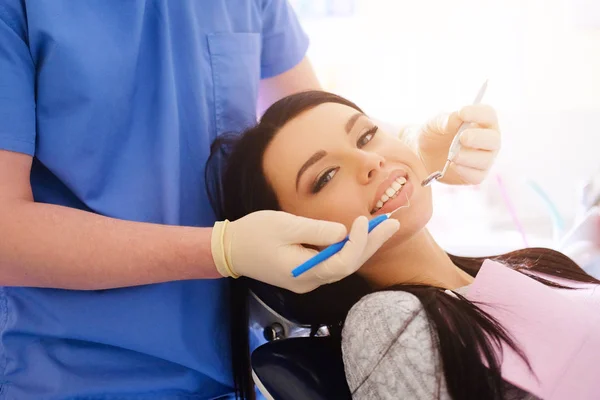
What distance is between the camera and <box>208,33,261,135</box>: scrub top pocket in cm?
107

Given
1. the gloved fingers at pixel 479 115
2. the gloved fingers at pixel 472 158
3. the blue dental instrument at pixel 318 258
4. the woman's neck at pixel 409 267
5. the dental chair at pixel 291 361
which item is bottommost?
the dental chair at pixel 291 361

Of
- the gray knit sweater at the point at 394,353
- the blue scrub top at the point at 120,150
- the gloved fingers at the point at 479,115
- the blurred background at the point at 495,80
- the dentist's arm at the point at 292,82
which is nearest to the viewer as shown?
the gray knit sweater at the point at 394,353

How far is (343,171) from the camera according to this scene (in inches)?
37.5

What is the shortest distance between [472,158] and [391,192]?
8.3 inches

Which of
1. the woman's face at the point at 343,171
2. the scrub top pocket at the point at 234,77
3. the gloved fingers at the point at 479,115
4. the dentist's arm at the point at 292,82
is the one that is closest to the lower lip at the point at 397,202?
the woman's face at the point at 343,171

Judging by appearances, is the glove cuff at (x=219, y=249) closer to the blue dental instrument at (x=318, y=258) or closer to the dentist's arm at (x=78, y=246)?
the dentist's arm at (x=78, y=246)

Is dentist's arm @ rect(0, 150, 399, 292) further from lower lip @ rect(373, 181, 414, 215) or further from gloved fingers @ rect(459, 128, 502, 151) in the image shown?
gloved fingers @ rect(459, 128, 502, 151)

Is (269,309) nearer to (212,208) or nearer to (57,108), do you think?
(212,208)

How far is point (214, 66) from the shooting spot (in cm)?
107

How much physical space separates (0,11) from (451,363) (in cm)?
81

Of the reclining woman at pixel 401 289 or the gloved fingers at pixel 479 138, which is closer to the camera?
the reclining woman at pixel 401 289

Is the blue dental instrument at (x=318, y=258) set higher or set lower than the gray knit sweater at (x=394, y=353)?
higher

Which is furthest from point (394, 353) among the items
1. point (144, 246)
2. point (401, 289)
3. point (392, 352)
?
point (144, 246)

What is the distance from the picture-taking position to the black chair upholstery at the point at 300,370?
0.88 meters
